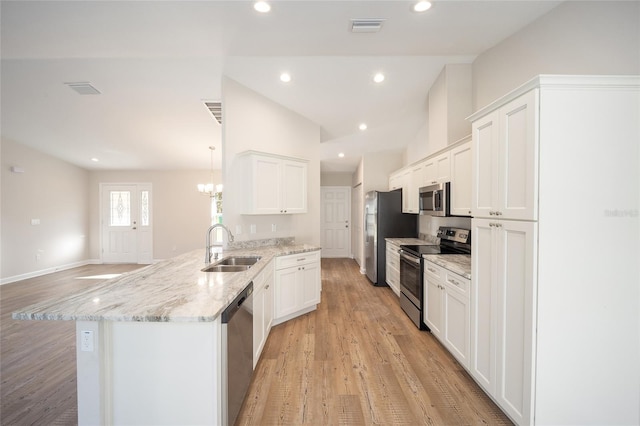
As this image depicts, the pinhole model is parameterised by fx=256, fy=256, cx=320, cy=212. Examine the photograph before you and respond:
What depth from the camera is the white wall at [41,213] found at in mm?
5219

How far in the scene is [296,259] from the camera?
3.33m

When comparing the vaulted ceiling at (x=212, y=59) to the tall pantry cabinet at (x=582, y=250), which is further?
the vaulted ceiling at (x=212, y=59)

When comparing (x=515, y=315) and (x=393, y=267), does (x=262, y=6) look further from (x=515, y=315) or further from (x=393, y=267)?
(x=393, y=267)

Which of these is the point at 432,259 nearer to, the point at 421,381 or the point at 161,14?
the point at 421,381

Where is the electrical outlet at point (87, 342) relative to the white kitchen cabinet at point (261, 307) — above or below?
above

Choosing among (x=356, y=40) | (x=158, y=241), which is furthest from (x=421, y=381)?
(x=158, y=241)

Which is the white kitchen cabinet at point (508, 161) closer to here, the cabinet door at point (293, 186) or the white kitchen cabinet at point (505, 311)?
the white kitchen cabinet at point (505, 311)

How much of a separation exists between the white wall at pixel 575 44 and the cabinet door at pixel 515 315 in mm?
1569

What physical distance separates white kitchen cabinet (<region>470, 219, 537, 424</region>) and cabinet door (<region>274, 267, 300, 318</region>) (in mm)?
2002

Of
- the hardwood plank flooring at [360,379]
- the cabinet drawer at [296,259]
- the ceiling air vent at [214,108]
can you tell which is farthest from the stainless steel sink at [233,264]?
the ceiling air vent at [214,108]

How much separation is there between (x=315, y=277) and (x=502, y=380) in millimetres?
2301

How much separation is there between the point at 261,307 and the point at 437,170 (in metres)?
2.73

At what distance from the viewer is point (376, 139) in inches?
213

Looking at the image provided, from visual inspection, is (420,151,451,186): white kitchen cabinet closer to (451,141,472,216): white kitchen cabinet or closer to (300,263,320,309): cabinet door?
(451,141,472,216): white kitchen cabinet
